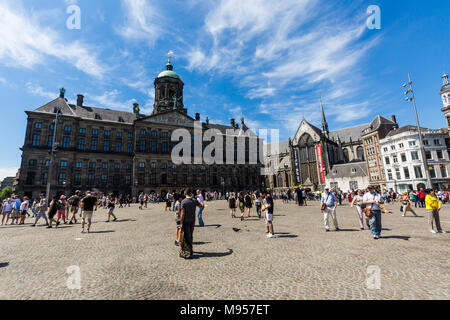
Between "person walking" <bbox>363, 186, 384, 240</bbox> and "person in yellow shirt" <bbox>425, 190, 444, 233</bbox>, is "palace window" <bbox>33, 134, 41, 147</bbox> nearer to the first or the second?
"person walking" <bbox>363, 186, 384, 240</bbox>

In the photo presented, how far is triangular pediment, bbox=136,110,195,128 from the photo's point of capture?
4894cm

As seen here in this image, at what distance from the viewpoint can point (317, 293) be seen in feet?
11.9

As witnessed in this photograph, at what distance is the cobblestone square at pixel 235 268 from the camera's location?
3719mm

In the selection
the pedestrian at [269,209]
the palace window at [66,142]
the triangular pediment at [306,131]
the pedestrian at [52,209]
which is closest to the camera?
the pedestrian at [269,209]

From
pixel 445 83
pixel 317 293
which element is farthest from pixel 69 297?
pixel 445 83

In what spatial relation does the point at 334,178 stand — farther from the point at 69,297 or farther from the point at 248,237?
the point at 69,297

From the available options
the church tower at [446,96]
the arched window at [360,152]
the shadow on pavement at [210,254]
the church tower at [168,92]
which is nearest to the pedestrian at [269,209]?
the shadow on pavement at [210,254]

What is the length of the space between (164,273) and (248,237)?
4.19 m

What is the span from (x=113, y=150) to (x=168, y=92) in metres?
20.6

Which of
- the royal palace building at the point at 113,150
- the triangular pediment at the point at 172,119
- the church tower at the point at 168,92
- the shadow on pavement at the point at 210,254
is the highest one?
the church tower at the point at 168,92

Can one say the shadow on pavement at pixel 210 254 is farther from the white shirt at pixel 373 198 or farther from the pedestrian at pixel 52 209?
the pedestrian at pixel 52 209

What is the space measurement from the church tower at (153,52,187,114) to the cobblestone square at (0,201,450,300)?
49069 millimetres
